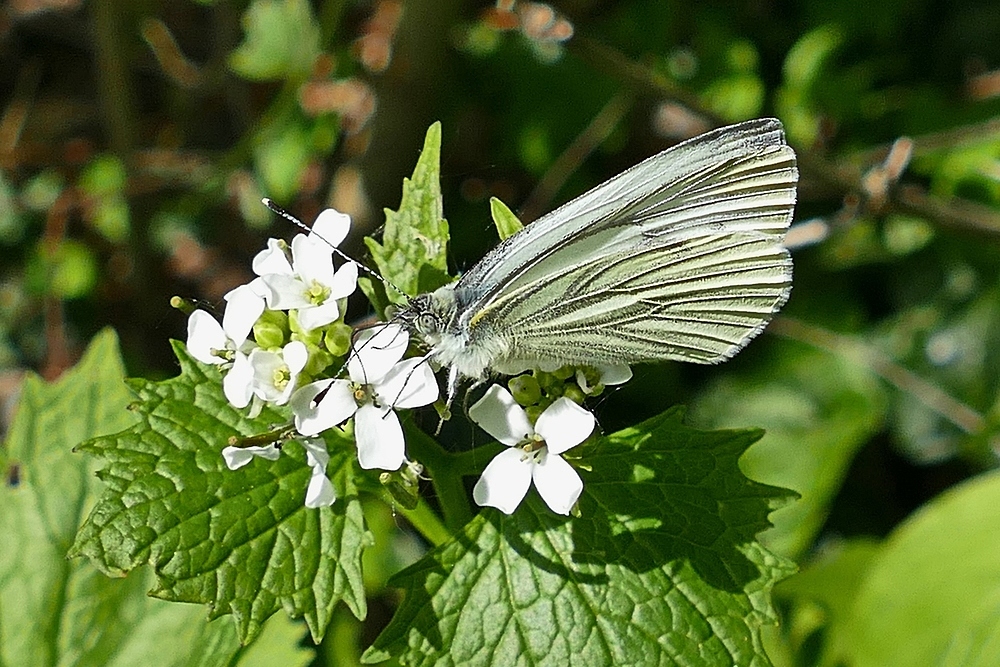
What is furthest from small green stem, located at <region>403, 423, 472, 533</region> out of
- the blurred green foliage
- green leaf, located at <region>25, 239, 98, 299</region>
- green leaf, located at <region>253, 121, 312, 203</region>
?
green leaf, located at <region>25, 239, 98, 299</region>

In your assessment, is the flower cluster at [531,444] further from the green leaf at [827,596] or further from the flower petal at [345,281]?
the green leaf at [827,596]

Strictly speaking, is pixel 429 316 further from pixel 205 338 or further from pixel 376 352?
pixel 205 338

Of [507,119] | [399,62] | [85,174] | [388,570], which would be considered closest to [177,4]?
[85,174]

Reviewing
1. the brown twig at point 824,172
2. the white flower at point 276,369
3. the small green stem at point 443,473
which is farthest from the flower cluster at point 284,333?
the brown twig at point 824,172

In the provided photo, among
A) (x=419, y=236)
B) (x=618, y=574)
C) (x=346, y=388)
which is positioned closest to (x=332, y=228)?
(x=419, y=236)

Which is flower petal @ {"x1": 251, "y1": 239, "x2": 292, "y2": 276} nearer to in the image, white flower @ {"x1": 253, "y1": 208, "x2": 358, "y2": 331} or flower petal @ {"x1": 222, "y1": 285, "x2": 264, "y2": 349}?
white flower @ {"x1": 253, "y1": 208, "x2": 358, "y2": 331}

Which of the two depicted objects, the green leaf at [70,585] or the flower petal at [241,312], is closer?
the flower petal at [241,312]
